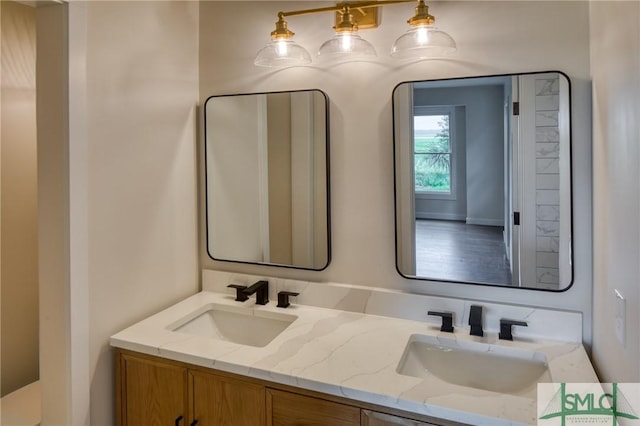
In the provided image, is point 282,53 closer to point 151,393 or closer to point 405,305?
point 405,305

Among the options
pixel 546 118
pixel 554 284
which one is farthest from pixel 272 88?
pixel 554 284

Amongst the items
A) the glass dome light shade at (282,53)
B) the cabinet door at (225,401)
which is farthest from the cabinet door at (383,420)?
the glass dome light shade at (282,53)

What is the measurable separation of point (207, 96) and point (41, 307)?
117cm

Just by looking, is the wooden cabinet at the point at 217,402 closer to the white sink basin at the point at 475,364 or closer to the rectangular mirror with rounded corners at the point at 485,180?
the white sink basin at the point at 475,364

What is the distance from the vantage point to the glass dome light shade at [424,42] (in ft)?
4.61

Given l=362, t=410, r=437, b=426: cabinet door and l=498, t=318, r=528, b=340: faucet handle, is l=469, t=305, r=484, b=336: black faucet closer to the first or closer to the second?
l=498, t=318, r=528, b=340: faucet handle

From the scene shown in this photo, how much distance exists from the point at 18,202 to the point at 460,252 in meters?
2.13

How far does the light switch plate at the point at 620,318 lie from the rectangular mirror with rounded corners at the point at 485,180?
40cm

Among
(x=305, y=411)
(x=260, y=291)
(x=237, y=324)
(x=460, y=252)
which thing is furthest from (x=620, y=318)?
(x=237, y=324)

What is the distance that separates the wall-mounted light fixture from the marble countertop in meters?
1.10

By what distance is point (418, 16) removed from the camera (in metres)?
1.40

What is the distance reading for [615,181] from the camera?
105 centimetres

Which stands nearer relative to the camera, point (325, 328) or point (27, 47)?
point (325, 328)

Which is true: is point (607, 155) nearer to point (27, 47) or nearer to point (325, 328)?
point (325, 328)
